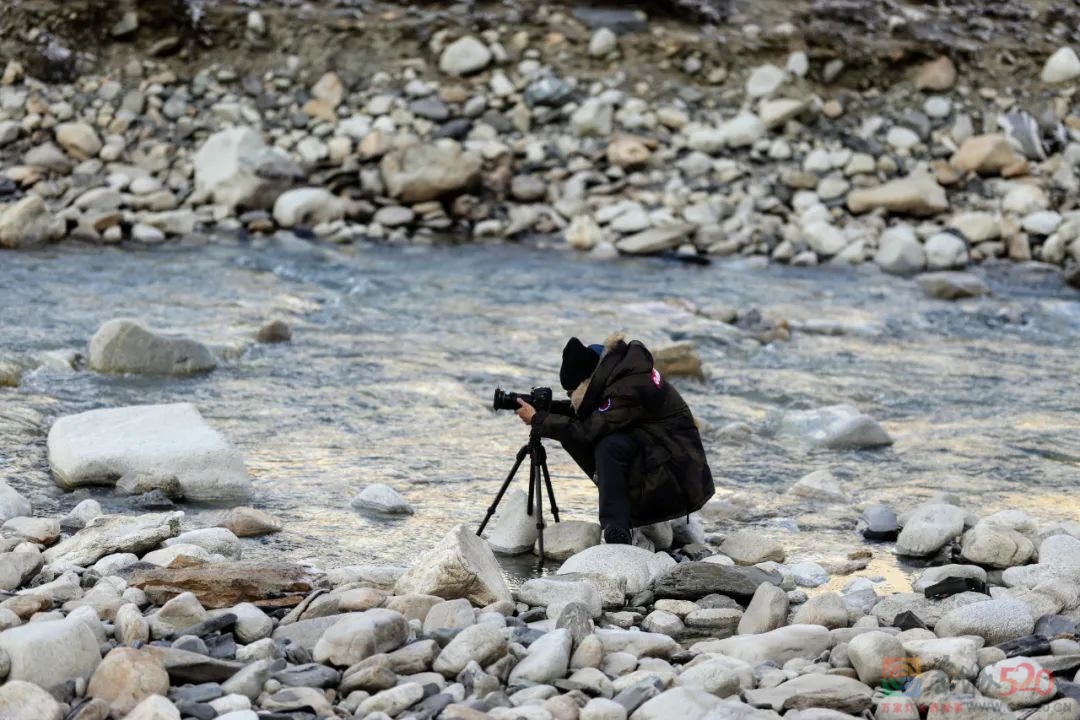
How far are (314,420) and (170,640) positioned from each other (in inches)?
148

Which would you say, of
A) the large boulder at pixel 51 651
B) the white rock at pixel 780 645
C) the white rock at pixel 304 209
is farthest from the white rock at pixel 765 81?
the large boulder at pixel 51 651

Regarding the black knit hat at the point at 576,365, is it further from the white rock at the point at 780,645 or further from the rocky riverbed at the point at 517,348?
the white rock at the point at 780,645

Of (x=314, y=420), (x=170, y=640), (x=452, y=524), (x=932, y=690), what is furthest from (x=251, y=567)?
(x=314, y=420)

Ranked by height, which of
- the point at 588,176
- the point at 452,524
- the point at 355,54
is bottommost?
the point at 452,524

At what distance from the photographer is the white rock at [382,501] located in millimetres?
6531

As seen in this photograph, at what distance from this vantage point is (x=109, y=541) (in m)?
5.47

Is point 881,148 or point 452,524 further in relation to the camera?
point 881,148

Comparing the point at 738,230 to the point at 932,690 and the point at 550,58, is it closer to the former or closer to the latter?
the point at 550,58

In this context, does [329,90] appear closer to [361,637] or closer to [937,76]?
[937,76]

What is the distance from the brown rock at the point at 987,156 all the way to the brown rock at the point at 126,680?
14.2 metres

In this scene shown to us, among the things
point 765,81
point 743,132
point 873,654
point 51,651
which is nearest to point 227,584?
point 51,651

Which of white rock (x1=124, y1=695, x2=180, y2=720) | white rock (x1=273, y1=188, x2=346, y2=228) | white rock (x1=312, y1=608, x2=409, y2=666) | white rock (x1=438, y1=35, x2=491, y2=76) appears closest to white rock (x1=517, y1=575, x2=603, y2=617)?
white rock (x1=312, y1=608, x2=409, y2=666)

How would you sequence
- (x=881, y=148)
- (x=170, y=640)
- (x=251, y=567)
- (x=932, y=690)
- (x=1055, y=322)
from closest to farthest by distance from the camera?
(x=932, y=690) → (x=170, y=640) → (x=251, y=567) → (x=1055, y=322) → (x=881, y=148)

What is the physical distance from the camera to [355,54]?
17.6m
